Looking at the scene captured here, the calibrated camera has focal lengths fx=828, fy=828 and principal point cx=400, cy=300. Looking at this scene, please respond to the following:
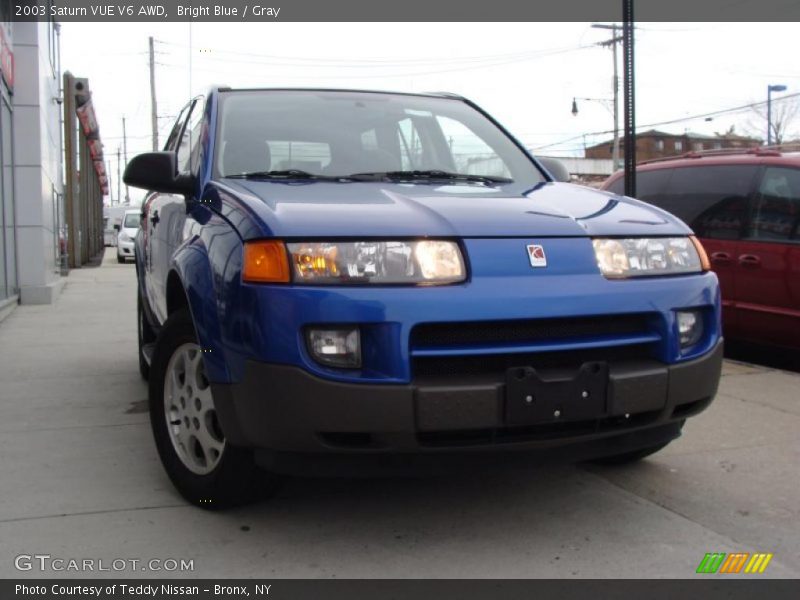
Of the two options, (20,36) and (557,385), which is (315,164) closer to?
(557,385)

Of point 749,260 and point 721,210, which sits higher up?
point 721,210

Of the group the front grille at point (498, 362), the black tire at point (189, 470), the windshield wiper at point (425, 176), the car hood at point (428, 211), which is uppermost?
the windshield wiper at point (425, 176)

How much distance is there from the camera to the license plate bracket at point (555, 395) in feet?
8.96

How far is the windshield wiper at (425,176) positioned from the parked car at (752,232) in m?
3.26

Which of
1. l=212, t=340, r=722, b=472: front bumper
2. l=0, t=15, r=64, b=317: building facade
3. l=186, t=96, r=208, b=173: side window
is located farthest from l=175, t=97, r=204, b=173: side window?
l=0, t=15, r=64, b=317: building facade

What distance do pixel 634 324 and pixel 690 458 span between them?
4.64 ft

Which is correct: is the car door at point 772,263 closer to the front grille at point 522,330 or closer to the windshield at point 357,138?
the windshield at point 357,138

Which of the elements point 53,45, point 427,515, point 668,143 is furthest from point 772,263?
point 668,143

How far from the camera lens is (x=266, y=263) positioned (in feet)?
9.10

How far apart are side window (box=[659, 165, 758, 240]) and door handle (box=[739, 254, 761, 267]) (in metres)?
0.23

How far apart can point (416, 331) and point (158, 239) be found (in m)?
2.45

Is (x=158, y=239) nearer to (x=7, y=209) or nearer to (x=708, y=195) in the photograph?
(x=708, y=195)

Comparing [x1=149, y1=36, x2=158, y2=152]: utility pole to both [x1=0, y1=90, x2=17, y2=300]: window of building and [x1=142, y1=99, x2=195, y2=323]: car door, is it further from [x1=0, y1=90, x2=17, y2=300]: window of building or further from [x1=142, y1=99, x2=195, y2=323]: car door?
[x1=142, y1=99, x2=195, y2=323]: car door
